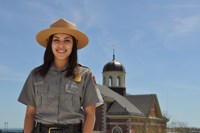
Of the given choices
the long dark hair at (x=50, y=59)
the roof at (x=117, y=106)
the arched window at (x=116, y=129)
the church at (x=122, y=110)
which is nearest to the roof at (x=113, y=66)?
the church at (x=122, y=110)

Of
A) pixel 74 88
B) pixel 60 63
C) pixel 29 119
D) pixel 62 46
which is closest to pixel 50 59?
pixel 60 63

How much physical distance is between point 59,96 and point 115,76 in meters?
47.3

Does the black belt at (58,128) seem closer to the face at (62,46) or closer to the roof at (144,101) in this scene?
the face at (62,46)

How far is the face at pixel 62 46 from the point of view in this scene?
3.99 meters

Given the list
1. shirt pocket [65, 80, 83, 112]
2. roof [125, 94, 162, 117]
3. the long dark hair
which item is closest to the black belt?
shirt pocket [65, 80, 83, 112]

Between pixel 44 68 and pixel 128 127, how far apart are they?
38.2 m

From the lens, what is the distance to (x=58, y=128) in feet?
12.4

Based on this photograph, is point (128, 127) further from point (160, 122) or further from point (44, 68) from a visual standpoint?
point (44, 68)

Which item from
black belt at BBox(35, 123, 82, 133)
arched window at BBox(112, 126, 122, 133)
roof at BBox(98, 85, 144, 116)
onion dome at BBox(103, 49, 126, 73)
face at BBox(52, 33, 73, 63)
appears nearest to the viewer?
black belt at BBox(35, 123, 82, 133)

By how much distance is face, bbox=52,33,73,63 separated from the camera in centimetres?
399

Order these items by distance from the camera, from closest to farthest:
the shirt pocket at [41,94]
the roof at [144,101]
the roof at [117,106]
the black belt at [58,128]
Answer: the black belt at [58,128] → the shirt pocket at [41,94] → the roof at [117,106] → the roof at [144,101]

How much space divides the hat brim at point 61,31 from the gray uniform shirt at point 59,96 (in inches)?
13.1

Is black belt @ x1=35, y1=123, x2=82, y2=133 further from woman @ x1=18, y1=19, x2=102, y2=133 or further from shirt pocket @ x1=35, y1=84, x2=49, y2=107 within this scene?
shirt pocket @ x1=35, y1=84, x2=49, y2=107

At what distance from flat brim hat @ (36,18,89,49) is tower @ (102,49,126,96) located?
153 feet
